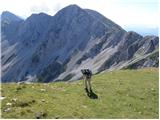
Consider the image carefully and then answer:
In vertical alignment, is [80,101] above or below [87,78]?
below

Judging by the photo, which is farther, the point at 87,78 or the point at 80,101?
the point at 87,78

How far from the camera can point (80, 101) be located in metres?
28.2

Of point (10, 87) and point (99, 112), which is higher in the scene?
point (10, 87)

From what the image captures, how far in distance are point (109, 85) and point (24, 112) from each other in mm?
13247

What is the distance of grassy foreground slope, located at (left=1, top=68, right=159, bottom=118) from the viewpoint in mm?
24672

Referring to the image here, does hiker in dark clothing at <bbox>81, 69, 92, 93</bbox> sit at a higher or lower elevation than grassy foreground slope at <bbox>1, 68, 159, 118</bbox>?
higher

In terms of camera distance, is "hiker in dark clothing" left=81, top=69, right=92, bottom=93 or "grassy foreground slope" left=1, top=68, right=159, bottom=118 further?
"hiker in dark clothing" left=81, top=69, right=92, bottom=93

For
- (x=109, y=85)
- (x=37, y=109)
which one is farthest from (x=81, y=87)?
(x=37, y=109)

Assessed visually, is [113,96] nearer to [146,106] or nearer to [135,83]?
[146,106]

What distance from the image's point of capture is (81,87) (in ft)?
111

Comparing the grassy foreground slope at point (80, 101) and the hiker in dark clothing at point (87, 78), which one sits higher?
the hiker in dark clothing at point (87, 78)

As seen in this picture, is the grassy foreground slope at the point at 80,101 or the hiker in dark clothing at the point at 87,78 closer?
the grassy foreground slope at the point at 80,101

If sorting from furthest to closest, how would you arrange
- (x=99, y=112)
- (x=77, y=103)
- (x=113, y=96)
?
(x=113, y=96), (x=77, y=103), (x=99, y=112)

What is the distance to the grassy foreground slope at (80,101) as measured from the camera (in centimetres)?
2467
